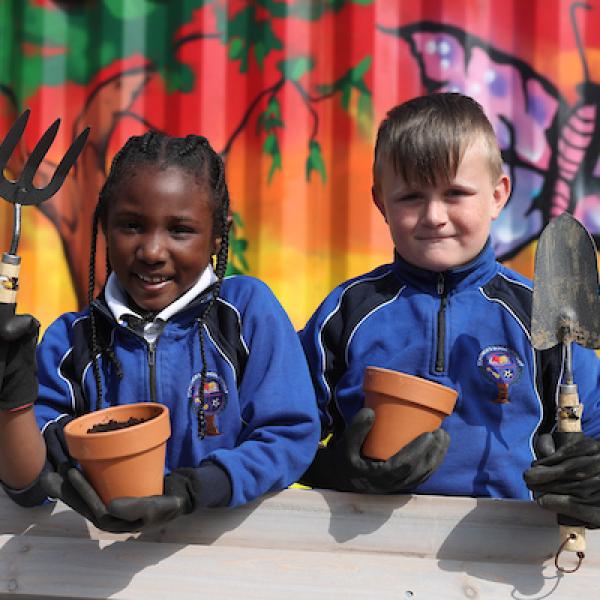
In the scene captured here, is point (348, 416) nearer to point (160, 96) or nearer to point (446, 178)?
point (446, 178)

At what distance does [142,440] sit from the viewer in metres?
1.38

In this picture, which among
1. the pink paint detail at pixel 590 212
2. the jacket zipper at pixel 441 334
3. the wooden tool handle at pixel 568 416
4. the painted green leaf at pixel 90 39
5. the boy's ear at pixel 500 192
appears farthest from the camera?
the painted green leaf at pixel 90 39

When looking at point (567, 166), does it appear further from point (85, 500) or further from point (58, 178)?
point (85, 500)

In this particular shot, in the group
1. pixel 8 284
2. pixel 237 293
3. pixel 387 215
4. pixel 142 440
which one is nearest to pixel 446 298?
pixel 387 215

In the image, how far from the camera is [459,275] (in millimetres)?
1856

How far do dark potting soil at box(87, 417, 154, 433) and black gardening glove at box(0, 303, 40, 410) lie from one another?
0.46 ft

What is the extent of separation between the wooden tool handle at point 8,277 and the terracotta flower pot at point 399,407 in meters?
0.59

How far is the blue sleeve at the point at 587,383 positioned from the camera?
174 cm

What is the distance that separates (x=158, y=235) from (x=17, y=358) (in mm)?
397

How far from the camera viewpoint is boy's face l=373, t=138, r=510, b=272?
1.82m

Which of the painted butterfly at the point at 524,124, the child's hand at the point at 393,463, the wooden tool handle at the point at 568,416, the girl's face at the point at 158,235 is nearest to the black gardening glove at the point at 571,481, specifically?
the wooden tool handle at the point at 568,416

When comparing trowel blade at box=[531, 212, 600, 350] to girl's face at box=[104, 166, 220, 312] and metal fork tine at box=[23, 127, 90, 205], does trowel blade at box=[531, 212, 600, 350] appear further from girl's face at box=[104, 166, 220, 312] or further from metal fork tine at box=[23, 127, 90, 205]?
metal fork tine at box=[23, 127, 90, 205]

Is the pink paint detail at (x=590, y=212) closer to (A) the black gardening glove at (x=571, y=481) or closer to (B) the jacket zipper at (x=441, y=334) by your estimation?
(B) the jacket zipper at (x=441, y=334)

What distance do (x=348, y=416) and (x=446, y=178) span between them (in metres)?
0.51
